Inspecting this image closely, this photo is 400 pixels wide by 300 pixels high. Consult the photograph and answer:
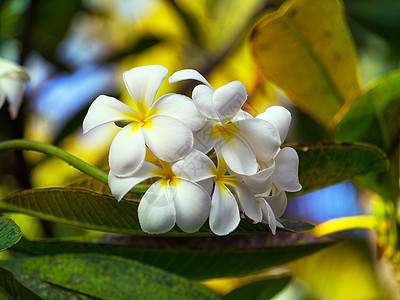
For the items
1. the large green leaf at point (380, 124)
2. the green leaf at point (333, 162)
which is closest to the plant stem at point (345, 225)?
the large green leaf at point (380, 124)

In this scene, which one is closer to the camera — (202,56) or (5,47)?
(5,47)

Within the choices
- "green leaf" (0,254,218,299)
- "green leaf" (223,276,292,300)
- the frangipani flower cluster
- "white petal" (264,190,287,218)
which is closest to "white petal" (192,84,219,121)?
the frangipani flower cluster

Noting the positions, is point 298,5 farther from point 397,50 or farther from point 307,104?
point 397,50

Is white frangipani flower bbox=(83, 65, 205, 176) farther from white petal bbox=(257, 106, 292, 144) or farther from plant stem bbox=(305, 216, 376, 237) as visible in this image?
plant stem bbox=(305, 216, 376, 237)

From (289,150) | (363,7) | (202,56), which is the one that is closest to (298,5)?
(289,150)

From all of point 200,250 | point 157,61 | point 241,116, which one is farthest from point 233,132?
point 157,61

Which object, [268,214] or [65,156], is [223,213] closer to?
[268,214]
